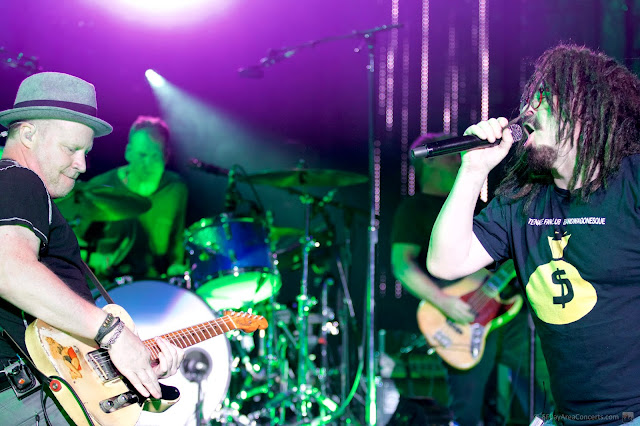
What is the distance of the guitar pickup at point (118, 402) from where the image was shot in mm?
2352

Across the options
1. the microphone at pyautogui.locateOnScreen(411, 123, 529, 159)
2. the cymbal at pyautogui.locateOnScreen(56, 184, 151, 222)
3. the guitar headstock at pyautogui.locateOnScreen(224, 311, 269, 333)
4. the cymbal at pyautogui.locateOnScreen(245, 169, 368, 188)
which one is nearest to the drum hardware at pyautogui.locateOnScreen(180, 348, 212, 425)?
the guitar headstock at pyautogui.locateOnScreen(224, 311, 269, 333)

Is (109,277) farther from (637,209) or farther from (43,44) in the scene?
(637,209)

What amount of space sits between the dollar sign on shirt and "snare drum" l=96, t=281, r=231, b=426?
273 cm

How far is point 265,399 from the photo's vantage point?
18.6 ft

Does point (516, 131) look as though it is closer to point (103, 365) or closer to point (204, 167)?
point (103, 365)

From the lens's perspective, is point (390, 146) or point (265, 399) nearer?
point (265, 399)

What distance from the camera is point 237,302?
17.2ft

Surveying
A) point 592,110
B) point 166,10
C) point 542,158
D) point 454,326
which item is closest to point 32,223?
point 542,158

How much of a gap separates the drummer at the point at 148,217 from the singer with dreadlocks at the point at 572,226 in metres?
3.76

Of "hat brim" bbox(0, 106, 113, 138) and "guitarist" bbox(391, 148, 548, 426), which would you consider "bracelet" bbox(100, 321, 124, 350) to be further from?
"guitarist" bbox(391, 148, 548, 426)

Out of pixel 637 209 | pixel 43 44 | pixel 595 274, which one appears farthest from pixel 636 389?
pixel 43 44

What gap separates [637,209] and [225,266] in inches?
135

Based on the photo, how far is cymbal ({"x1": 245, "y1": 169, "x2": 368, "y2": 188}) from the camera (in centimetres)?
511

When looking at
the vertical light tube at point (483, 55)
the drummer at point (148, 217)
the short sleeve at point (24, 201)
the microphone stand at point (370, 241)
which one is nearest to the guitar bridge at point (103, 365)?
the short sleeve at point (24, 201)
